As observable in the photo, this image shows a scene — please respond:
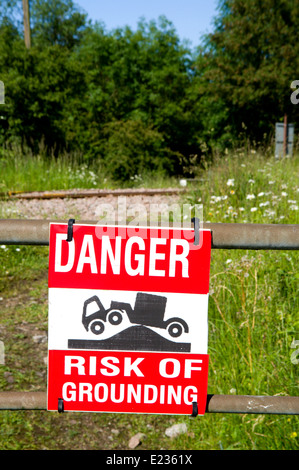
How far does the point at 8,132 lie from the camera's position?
18.3 metres

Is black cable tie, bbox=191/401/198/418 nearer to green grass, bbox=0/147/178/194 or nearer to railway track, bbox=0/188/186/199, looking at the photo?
railway track, bbox=0/188/186/199

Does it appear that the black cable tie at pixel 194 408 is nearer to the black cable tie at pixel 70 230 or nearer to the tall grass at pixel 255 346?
the black cable tie at pixel 70 230

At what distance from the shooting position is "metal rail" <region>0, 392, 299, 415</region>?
1629mm

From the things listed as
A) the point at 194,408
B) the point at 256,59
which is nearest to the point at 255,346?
the point at 194,408

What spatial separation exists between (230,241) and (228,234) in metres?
0.02

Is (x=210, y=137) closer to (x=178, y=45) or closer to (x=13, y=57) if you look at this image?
(x=178, y=45)

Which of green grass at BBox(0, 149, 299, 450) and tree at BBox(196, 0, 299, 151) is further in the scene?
tree at BBox(196, 0, 299, 151)

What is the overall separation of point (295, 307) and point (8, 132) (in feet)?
55.4

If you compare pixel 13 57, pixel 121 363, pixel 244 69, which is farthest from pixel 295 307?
pixel 244 69

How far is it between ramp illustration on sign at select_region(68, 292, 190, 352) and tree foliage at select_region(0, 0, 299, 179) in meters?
16.1

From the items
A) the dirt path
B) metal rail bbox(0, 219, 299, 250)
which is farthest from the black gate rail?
the dirt path

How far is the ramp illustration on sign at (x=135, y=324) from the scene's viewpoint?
1.53 m

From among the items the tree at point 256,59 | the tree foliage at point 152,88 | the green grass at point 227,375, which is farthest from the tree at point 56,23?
the green grass at point 227,375

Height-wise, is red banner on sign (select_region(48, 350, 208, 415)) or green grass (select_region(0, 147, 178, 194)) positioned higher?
green grass (select_region(0, 147, 178, 194))
